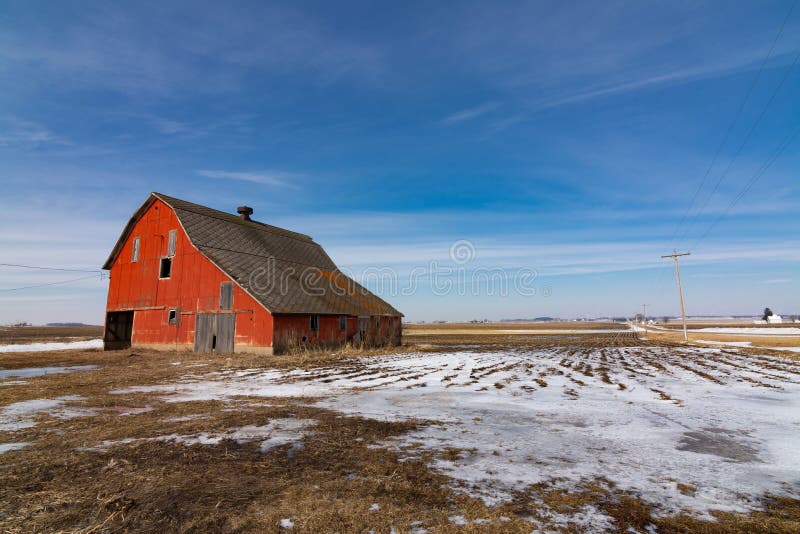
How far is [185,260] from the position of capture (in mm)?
25359

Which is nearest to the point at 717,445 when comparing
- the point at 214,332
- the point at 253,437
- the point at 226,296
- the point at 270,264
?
the point at 253,437

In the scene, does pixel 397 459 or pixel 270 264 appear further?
pixel 270 264

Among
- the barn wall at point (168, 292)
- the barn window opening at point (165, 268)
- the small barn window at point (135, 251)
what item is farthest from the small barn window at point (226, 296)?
the small barn window at point (135, 251)

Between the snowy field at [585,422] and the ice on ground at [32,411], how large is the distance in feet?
6.31

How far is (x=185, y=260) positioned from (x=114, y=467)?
22527mm

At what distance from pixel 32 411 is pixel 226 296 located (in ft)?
50.2

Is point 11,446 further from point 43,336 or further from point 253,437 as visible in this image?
point 43,336

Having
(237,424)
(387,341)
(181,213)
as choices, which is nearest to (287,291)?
(181,213)

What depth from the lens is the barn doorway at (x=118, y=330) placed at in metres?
→ 27.8

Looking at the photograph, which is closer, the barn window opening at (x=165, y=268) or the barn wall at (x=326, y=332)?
the barn wall at (x=326, y=332)

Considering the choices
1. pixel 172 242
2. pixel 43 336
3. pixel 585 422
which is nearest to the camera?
pixel 585 422

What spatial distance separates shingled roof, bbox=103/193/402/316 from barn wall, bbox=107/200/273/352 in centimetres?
59

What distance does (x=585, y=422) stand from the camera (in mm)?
7992

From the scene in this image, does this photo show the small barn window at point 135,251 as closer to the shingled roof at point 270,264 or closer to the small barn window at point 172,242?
the shingled roof at point 270,264
